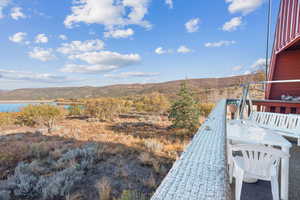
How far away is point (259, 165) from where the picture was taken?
5.08 feet

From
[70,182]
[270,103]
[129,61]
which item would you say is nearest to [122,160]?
[70,182]

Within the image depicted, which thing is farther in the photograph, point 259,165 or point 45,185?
point 45,185

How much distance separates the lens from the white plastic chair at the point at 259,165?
140cm

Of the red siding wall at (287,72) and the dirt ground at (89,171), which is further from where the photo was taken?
the red siding wall at (287,72)

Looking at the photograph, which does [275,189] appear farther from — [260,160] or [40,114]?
[40,114]

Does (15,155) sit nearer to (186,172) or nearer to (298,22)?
(186,172)

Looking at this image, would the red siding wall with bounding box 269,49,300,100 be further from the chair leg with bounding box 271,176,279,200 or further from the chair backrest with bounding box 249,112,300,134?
the chair leg with bounding box 271,176,279,200

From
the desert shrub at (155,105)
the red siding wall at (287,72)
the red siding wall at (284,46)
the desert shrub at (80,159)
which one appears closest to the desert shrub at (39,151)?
the desert shrub at (80,159)

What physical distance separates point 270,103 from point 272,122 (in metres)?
0.90

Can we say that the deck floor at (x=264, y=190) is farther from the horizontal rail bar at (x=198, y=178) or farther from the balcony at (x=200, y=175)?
the horizontal rail bar at (x=198, y=178)

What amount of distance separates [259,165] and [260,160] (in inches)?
2.4

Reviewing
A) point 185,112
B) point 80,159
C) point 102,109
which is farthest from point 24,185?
point 102,109

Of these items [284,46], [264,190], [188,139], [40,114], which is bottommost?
[188,139]

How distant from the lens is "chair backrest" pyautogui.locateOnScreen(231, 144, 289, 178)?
1.41 meters
